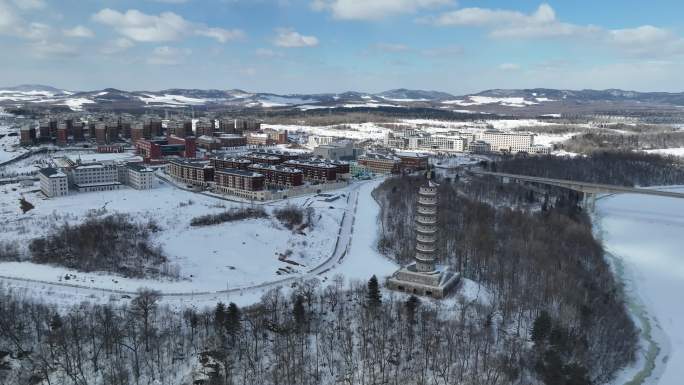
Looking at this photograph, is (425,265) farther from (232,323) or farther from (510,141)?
(510,141)

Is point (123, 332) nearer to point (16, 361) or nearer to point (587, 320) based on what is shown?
point (16, 361)

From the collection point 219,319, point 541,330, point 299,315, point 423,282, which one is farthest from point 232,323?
point 541,330

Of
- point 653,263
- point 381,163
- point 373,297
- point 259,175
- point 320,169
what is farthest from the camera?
point 381,163

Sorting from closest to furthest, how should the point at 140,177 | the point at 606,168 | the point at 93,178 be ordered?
1. the point at 140,177
2. the point at 93,178
3. the point at 606,168

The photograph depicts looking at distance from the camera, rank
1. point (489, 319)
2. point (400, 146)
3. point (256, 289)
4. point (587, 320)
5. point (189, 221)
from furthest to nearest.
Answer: point (400, 146), point (189, 221), point (256, 289), point (587, 320), point (489, 319)

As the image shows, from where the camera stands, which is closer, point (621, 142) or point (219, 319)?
point (219, 319)

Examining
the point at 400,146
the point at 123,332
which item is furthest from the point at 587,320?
the point at 400,146
